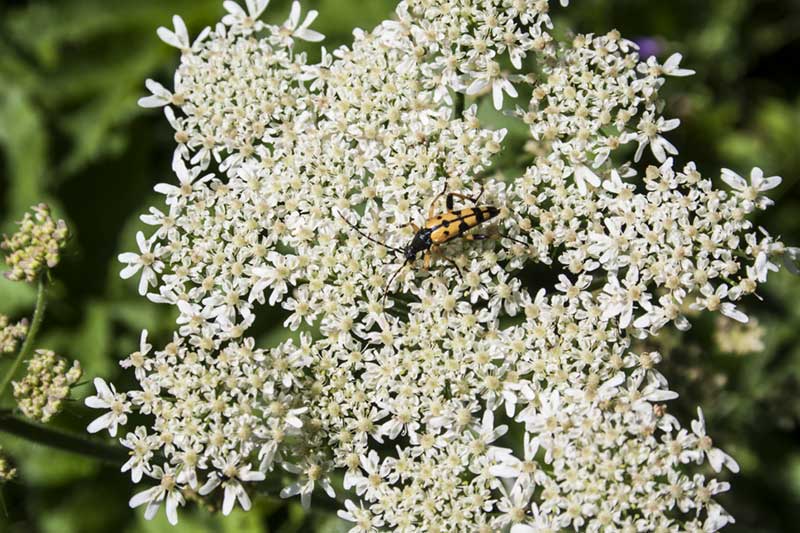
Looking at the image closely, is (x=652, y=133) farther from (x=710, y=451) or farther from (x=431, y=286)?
(x=710, y=451)

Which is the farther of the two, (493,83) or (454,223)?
(493,83)

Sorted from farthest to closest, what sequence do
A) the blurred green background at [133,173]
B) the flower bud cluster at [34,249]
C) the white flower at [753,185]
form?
1. the blurred green background at [133,173]
2. the flower bud cluster at [34,249]
3. the white flower at [753,185]

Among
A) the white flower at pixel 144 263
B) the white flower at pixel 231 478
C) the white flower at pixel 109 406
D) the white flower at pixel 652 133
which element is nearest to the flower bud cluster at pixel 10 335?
the white flower at pixel 109 406

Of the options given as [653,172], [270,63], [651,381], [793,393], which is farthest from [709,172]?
[270,63]

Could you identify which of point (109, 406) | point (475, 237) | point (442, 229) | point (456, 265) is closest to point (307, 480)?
point (109, 406)

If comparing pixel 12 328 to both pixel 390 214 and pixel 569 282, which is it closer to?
pixel 390 214

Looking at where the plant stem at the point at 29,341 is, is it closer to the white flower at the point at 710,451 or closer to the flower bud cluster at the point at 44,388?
the flower bud cluster at the point at 44,388
